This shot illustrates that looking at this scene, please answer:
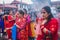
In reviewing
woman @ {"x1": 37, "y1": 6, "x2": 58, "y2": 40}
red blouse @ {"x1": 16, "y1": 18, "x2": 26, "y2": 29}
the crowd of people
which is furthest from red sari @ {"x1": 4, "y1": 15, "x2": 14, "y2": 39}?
woman @ {"x1": 37, "y1": 6, "x2": 58, "y2": 40}

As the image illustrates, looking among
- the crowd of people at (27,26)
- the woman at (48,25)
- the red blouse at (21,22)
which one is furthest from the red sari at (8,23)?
the woman at (48,25)

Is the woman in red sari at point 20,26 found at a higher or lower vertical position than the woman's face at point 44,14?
lower

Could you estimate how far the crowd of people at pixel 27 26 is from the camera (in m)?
2.50

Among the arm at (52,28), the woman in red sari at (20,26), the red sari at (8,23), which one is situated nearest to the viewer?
the arm at (52,28)

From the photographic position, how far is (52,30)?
2480 mm

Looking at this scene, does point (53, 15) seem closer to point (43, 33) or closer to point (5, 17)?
point (43, 33)

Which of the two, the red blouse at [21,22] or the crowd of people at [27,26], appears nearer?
the crowd of people at [27,26]

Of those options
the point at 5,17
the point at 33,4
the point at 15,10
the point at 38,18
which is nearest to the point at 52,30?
the point at 38,18

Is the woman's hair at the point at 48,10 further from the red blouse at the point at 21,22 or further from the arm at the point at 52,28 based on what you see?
the red blouse at the point at 21,22

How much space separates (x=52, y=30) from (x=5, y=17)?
100 centimetres

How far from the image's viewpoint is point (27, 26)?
2.91 m

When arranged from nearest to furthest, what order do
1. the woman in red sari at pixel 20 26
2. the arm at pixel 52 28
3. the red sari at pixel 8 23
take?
the arm at pixel 52 28 → the woman in red sari at pixel 20 26 → the red sari at pixel 8 23

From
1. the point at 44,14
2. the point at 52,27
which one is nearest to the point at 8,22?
the point at 44,14

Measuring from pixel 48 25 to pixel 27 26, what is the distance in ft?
1.62
